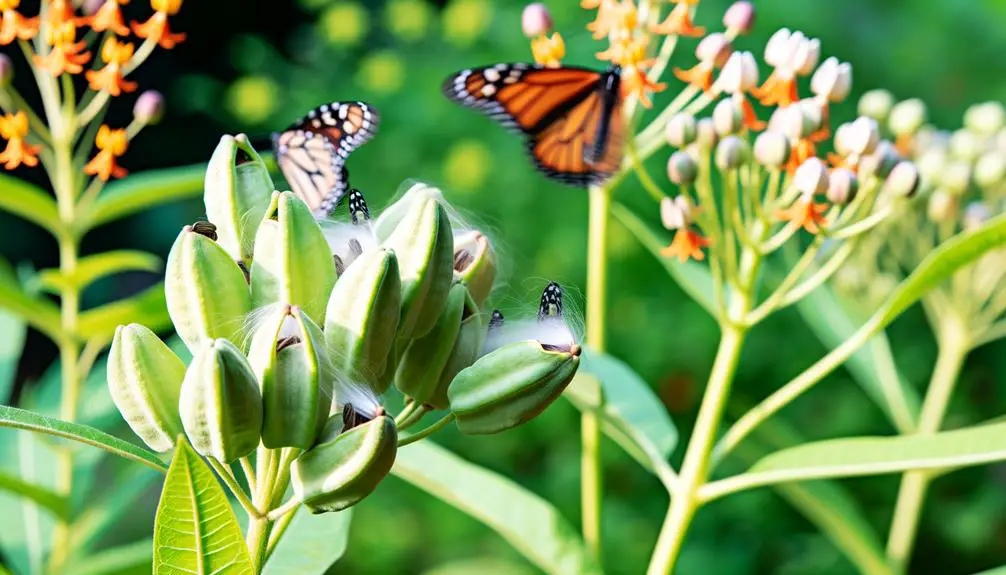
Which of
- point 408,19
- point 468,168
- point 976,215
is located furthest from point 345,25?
point 976,215

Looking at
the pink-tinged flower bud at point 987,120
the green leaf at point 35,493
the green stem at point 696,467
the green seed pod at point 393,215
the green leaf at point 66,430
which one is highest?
the pink-tinged flower bud at point 987,120

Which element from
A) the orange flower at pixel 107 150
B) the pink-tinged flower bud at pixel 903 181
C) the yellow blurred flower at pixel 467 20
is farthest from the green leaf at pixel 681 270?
the yellow blurred flower at pixel 467 20

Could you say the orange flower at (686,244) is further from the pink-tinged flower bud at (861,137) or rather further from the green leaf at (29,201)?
the green leaf at (29,201)

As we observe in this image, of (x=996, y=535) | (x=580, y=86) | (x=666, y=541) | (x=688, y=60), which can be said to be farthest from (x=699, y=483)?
(x=996, y=535)

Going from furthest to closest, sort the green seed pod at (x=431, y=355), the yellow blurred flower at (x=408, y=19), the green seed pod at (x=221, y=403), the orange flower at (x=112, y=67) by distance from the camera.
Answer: the yellow blurred flower at (x=408, y=19), the orange flower at (x=112, y=67), the green seed pod at (x=431, y=355), the green seed pod at (x=221, y=403)

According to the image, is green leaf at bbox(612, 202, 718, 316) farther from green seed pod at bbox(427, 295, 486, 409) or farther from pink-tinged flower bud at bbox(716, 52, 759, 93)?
green seed pod at bbox(427, 295, 486, 409)

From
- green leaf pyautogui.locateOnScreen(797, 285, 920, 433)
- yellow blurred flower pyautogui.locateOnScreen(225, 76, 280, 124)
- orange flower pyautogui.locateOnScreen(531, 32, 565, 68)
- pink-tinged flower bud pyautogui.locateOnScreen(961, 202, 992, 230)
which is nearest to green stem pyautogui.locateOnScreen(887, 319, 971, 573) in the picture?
green leaf pyautogui.locateOnScreen(797, 285, 920, 433)
